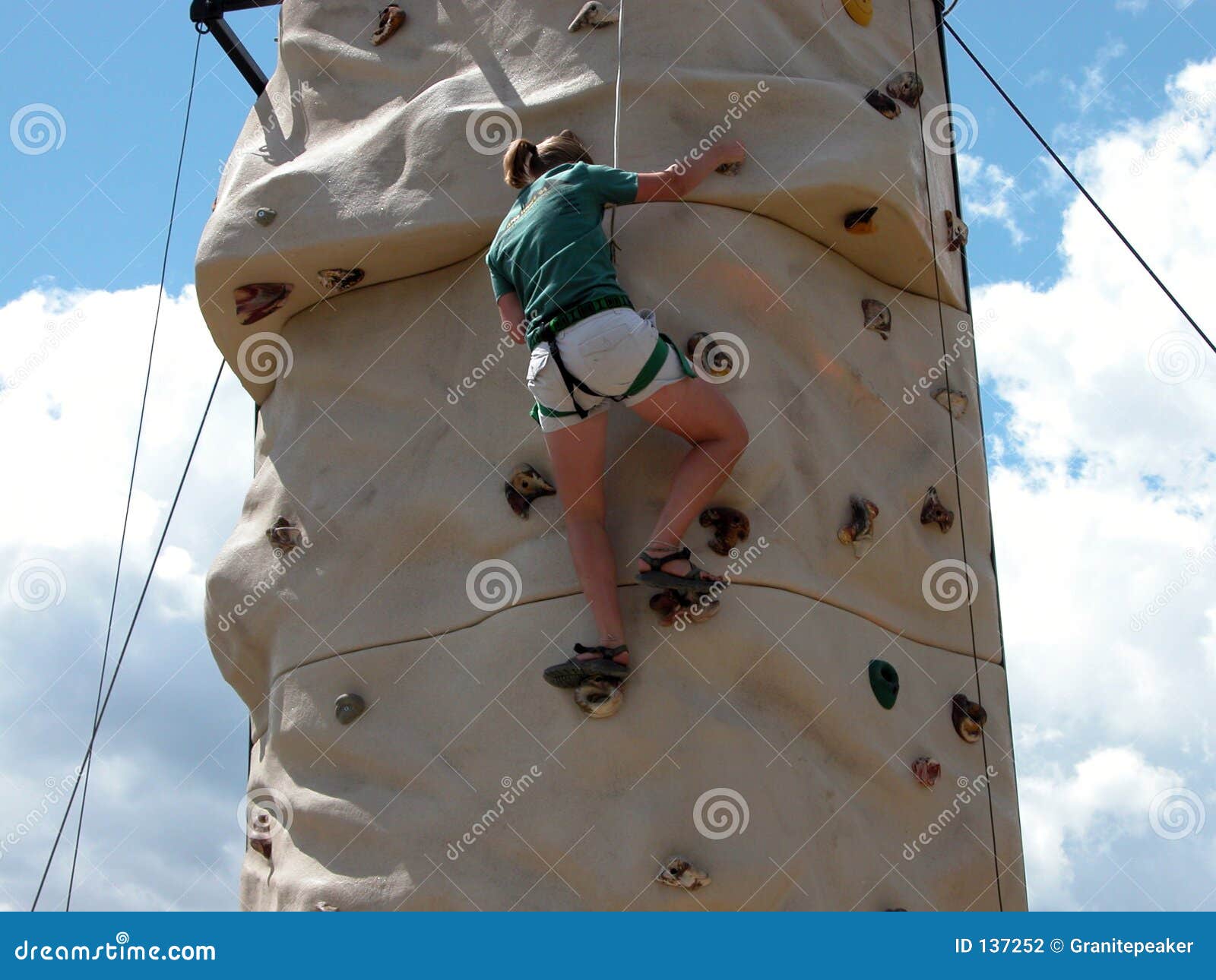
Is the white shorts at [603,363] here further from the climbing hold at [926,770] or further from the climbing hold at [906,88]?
the climbing hold at [906,88]

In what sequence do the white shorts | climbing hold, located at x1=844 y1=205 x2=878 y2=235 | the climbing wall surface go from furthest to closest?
climbing hold, located at x1=844 y1=205 x2=878 y2=235, the climbing wall surface, the white shorts

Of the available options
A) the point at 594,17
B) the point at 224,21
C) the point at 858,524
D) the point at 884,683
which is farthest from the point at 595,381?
the point at 224,21

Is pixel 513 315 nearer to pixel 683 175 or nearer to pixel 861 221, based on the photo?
pixel 683 175

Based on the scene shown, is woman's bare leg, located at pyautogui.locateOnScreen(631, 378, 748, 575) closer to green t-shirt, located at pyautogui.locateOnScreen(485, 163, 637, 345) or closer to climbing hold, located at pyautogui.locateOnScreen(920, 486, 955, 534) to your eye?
green t-shirt, located at pyautogui.locateOnScreen(485, 163, 637, 345)

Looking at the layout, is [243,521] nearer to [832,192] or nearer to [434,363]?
[434,363]

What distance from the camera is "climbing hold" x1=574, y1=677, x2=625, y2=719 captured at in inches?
184

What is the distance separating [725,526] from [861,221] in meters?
1.38

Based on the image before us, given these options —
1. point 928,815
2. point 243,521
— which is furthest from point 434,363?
point 928,815

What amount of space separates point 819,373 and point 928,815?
156 cm

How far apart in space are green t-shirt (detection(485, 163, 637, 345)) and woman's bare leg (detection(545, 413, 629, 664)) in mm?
379

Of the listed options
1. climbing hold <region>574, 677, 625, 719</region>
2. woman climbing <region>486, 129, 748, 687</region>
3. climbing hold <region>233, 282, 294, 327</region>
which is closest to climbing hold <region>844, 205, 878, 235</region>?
woman climbing <region>486, 129, 748, 687</region>

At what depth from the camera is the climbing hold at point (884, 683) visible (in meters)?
5.05

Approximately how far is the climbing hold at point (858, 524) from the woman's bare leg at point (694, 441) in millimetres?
578

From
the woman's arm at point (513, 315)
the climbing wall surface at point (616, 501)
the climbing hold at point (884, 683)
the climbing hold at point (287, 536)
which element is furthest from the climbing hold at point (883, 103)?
the climbing hold at point (287, 536)
